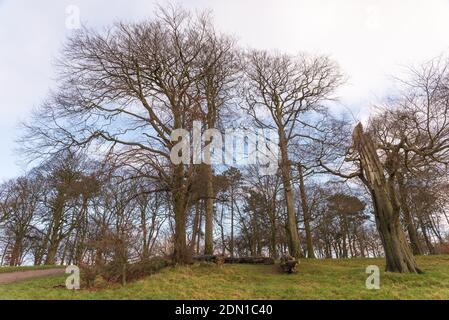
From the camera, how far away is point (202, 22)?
12773mm

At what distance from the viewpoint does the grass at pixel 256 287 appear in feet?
21.8

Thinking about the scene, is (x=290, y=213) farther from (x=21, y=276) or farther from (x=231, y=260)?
(x=21, y=276)

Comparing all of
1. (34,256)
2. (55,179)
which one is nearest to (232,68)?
(55,179)

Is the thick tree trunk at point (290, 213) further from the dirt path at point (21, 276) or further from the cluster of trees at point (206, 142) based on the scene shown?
the dirt path at point (21, 276)

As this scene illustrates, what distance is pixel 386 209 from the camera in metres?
10.1

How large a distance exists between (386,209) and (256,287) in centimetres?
564

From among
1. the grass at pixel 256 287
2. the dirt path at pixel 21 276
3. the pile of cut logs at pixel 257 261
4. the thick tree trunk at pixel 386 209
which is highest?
the thick tree trunk at pixel 386 209

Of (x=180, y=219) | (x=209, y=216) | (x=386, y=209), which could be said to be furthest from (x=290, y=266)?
(x=209, y=216)

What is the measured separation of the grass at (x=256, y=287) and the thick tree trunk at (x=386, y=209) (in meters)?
0.73

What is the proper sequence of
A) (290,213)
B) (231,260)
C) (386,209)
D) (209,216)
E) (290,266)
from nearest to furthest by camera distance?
(386,209), (290,266), (231,260), (209,216), (290,213)

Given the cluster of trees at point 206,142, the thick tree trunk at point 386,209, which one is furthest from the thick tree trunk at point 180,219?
the thick tree trunk at point 386,209

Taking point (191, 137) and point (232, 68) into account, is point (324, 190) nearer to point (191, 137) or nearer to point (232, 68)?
point (232, 68)

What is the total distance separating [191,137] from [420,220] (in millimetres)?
22141
